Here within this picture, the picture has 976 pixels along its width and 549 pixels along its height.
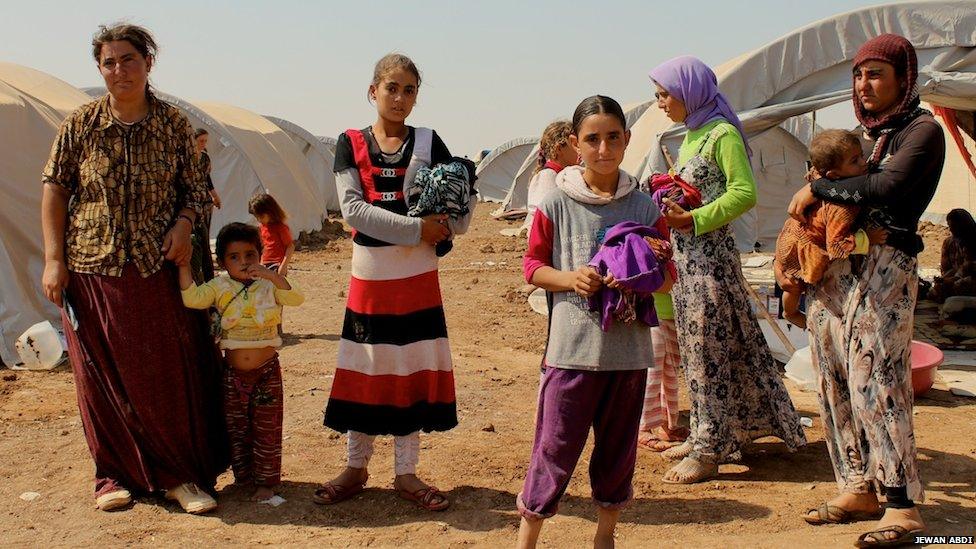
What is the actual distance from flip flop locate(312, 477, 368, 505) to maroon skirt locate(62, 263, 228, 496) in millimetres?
494

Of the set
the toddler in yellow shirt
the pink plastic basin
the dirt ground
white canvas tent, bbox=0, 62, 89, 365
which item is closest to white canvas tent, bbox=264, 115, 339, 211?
white canvas tent, bbox=0, 62, 89, 365

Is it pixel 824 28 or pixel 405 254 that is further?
pixel 824 28

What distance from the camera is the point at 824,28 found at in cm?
1061

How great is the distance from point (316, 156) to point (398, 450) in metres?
24.5

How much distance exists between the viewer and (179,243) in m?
4.11

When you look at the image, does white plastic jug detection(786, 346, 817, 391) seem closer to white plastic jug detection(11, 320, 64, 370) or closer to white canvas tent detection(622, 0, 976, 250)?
white canvas tent detection(622, 0, 976, 250)

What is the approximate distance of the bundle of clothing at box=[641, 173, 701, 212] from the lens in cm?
436

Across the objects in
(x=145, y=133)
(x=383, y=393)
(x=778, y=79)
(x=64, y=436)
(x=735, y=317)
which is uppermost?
(x=778, y=79)

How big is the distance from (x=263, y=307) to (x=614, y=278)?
1756 mm

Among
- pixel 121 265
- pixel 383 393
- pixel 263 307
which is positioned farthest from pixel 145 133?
pixel 383 393

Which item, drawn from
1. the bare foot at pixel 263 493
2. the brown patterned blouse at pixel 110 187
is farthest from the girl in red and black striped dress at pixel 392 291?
the brown patterned blouse at pixel 110 187

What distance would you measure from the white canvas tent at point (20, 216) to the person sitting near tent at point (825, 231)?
6.20 metres

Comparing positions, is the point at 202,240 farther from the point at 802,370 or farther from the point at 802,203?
the point at 802,370

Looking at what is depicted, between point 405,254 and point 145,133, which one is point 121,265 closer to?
point 145,133
